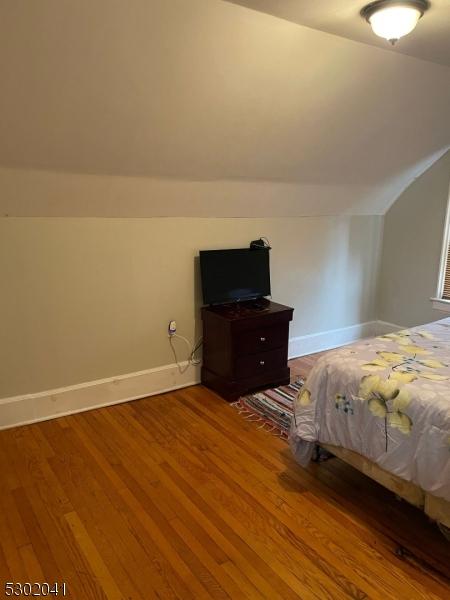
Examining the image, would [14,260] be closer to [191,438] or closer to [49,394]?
[49,394]

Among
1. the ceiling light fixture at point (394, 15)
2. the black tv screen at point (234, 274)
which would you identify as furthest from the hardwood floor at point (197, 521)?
the ceiling light fixture at point (394, 15)

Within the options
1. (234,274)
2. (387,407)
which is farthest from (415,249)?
(387,407)

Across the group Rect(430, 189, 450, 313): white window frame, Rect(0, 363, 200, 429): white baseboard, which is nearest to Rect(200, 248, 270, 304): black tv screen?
Rect(0, 363, 200, 429): white baseboard

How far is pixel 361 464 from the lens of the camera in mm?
2170

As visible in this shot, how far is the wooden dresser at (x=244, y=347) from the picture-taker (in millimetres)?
3250

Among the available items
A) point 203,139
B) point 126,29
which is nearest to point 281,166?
point 203,139

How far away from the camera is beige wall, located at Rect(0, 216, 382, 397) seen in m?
2.82

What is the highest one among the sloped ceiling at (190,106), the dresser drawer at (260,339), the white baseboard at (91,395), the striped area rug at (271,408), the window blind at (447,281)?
the sloped ceiling at (190,106)

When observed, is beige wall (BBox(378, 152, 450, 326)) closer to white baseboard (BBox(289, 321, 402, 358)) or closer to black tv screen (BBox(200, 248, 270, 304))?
white baseboard (BBox(289, 321, 402, 358))

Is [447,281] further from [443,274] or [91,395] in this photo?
[91,395]

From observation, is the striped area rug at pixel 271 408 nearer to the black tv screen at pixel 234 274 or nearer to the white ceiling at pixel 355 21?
the black tv screen at pixel 234 274

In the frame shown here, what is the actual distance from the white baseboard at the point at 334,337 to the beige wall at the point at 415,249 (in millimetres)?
138

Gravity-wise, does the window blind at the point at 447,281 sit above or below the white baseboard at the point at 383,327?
above

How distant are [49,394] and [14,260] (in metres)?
0.90
